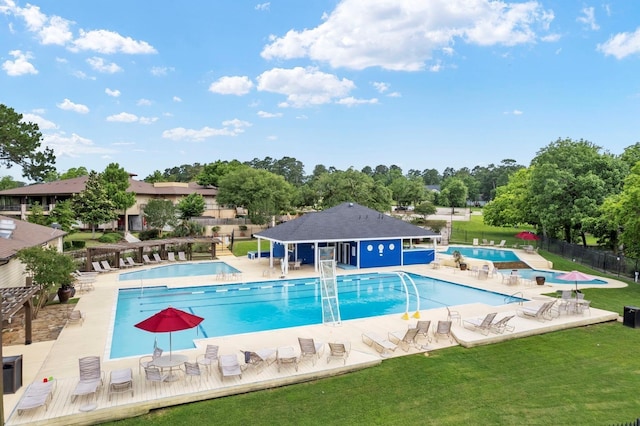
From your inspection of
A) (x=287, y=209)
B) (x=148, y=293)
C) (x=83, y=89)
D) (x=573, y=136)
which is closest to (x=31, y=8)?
(x=83, y=89)

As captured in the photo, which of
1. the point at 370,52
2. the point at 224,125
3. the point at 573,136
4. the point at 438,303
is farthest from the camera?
the point at 224,125

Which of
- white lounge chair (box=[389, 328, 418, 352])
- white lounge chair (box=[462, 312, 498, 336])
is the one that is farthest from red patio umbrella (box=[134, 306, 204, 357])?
white lounge chair (box=[462, 312, 498, 336])

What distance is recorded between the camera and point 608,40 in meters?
32.0

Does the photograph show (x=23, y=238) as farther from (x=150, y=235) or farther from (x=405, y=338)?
(x=150, y=235)

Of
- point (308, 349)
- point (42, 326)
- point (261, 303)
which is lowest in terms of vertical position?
point (261, 303)

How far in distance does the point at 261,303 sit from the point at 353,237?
9078 mm

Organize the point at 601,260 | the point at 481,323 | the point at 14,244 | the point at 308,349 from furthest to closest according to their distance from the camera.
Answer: the point at 601,260, the point at 14,244, the point at 481,323, the point at 308,349

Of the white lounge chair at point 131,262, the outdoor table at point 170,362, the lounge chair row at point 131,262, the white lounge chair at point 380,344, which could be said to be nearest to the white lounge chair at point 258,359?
the outdoor table at point 170,362

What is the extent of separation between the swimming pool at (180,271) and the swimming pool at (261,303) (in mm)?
3468

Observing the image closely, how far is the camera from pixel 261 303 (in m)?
19.7

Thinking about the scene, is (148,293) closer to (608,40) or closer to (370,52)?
(370,52)

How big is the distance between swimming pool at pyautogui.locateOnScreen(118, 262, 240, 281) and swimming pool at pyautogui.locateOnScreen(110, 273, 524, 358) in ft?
11.4

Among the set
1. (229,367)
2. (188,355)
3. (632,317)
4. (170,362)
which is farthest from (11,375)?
(632,317)

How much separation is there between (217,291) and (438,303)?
34.6 ft
